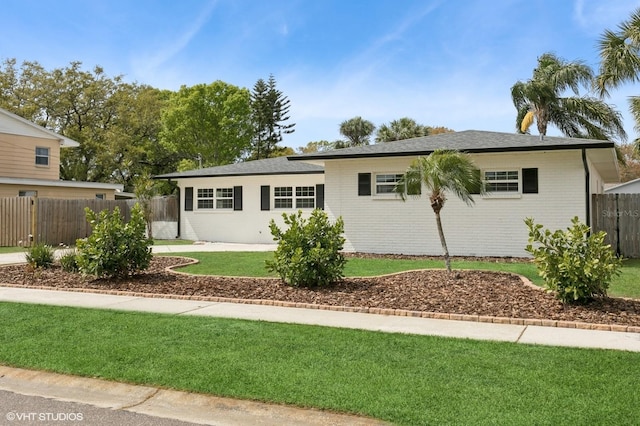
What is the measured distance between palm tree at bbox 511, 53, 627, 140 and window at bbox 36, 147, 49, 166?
24700 mm

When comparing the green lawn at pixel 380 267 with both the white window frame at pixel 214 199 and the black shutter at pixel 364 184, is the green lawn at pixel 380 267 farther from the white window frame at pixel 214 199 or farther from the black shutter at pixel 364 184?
the white window frame at pixel 214 199

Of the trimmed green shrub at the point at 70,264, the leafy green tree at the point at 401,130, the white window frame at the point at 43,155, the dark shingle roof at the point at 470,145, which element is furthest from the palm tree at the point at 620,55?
the white window frame at the point at 43,155

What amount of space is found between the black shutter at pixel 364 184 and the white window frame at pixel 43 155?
1870cm

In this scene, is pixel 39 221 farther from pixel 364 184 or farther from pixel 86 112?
pixel 86 112

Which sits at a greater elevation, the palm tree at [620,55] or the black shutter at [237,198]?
the palm tree at [620,55]

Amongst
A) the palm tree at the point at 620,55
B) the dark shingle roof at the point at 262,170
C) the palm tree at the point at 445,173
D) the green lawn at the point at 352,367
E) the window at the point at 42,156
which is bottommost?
the green lawn at the point at 352,367

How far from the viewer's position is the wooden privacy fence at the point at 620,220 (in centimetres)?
1494

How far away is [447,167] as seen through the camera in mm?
9781

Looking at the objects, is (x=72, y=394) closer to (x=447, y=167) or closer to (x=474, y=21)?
(x=447, y=167)

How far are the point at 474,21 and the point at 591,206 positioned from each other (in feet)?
21.2

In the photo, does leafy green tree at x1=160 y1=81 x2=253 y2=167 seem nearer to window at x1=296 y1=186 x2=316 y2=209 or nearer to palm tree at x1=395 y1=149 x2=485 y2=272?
window at x1=296 y1=186 x2=316 y2=209

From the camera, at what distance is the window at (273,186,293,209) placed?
20.7m

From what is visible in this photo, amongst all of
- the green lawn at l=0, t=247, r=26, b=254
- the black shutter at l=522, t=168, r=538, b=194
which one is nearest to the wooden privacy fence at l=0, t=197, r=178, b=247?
the green lawn at l=0, t=247, r=26, b=254

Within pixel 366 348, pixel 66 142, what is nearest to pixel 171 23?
pixel 366 348
